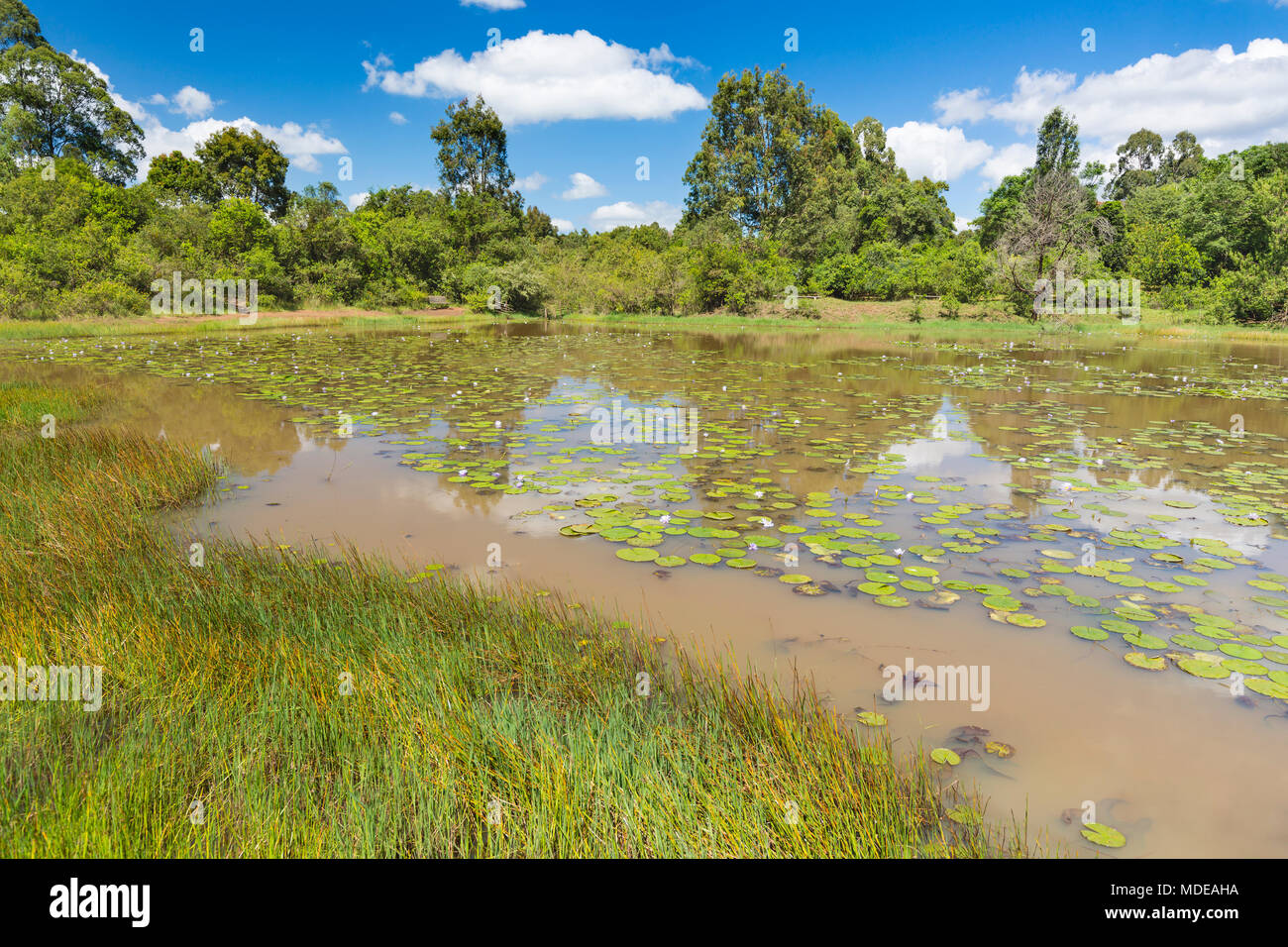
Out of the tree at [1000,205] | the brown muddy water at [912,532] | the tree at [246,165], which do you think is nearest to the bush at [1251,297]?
the tree at [1000,205]

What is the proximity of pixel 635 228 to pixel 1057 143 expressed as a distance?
32010 millimetres

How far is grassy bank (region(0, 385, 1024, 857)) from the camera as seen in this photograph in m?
2.16

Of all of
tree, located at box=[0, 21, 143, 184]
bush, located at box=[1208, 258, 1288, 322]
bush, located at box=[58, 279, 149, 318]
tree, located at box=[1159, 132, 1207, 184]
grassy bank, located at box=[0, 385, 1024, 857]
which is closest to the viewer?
grassy bank, located at box=[0, 385, 1024, 857]

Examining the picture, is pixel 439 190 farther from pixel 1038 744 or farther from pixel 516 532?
pixel 1038 744

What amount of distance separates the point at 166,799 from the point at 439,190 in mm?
61981

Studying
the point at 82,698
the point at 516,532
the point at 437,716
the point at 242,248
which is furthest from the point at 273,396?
the point at 242,248

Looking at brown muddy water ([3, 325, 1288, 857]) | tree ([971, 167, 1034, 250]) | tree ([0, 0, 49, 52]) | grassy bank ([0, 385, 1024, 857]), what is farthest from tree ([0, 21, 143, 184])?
tree ([971, 167, 1034, 250])

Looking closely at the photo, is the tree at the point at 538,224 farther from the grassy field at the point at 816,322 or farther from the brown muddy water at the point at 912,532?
the brown muddy water at the point at 912,532

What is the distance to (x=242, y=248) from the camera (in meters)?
34.0

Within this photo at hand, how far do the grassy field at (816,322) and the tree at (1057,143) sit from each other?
514 inches

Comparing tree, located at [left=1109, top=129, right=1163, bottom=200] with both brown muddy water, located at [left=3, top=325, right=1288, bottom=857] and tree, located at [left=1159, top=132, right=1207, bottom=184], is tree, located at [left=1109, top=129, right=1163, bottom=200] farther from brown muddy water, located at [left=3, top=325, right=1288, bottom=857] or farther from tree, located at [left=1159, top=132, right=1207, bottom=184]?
brown muddy water, located at [left=3, top=325, right=1288, bottom=857]

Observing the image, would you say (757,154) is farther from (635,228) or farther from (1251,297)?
(1251,297)

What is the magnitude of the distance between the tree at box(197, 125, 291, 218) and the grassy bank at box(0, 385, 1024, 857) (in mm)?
49917

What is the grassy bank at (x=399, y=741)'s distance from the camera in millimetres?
2164
